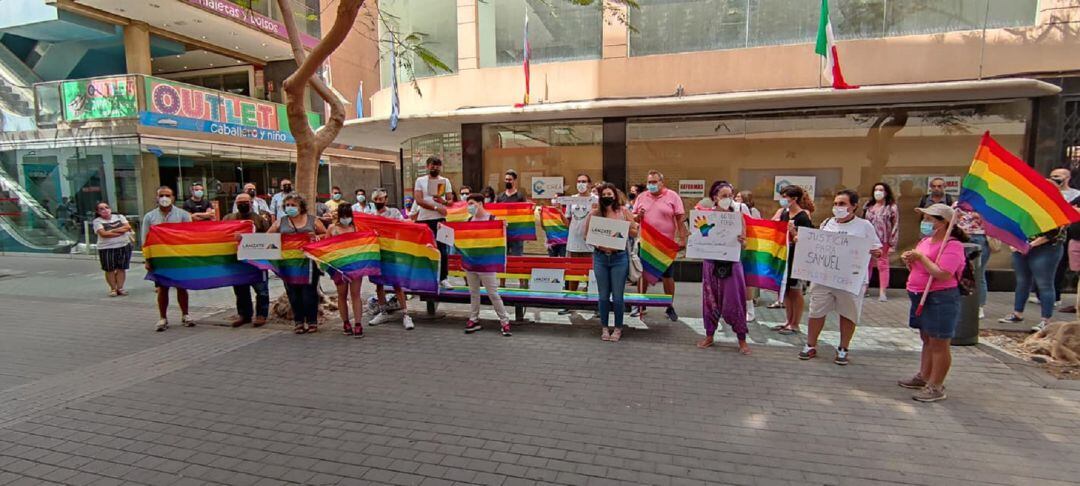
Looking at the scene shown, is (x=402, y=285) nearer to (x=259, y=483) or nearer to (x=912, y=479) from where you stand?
(x=259, y=483)

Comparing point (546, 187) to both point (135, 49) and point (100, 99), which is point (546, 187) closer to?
point (100, 99)

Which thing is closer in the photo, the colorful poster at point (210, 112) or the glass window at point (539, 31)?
the glass window at point (539, 31)

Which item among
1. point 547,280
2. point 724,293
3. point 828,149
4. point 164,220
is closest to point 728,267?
point 724,293

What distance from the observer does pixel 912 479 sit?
3.31m

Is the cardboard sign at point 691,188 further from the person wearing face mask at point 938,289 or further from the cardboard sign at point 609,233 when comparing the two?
the person wearing face mask at point 938,289

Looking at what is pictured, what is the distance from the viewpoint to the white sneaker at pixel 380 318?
7340 millimetres

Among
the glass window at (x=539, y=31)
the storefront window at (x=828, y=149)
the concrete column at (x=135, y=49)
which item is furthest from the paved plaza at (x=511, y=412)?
the concrete column at (x=135, y=49)

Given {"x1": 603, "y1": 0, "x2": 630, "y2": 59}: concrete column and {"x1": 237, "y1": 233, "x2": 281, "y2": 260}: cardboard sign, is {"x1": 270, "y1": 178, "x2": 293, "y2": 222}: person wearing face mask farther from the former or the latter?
{"x1": 603, "y1": 0, "x2": 630, "y2": 59}: concrete column

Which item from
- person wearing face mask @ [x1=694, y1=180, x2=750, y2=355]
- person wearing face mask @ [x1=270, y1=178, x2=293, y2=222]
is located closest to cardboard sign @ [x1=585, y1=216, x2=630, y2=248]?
person wearing face mask @ [x1=694, y1=180, x2=750, y2=355]

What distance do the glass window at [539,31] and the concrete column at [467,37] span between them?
164mm

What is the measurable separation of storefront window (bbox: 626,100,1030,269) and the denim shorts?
21.3 feet

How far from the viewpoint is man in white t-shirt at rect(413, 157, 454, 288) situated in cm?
774

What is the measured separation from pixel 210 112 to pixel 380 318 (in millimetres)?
17079

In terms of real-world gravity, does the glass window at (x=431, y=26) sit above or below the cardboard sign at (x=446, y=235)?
above
